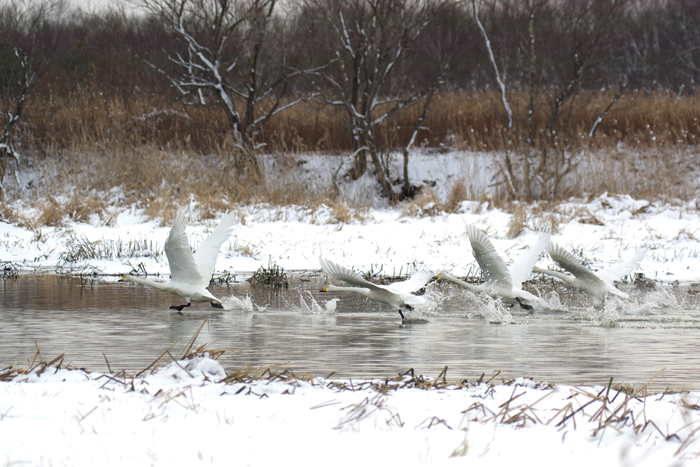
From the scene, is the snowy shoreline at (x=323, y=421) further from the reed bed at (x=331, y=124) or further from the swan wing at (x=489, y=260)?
the reed bed at (x=331, y=124)

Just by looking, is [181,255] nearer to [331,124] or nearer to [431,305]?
[431,305]

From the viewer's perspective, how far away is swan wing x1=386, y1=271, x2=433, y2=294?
703cm

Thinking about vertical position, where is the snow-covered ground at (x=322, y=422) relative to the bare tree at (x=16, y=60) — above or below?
below

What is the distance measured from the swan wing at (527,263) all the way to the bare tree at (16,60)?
54.5 feet

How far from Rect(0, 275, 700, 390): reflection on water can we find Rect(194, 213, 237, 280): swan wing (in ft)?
1.32

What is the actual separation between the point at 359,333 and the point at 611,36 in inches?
612

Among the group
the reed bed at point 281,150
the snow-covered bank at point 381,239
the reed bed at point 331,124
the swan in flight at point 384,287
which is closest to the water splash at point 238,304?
the swan in flight at point 384,287

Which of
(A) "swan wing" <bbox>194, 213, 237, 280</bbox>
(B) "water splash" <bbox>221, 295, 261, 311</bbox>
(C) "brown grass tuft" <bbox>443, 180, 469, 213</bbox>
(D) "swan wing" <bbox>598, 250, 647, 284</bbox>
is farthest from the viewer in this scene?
(C) "brown grass tuft" <bbox>443, 180, 469, 213</bbox>

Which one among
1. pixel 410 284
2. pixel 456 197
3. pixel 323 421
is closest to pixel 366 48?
pixel 456 197

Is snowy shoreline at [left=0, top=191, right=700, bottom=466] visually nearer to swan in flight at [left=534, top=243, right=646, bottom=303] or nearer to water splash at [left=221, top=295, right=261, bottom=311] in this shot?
water splash at [left=221, top=295, right=261, bottom=311]

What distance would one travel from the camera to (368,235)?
1378 centimetres

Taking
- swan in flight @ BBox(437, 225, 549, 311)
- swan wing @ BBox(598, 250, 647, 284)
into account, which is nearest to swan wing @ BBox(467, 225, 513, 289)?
swan in flight @ BBox(437, 225, 549, 311)

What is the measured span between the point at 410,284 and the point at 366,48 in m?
12.9

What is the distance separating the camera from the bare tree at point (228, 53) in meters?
19.6
